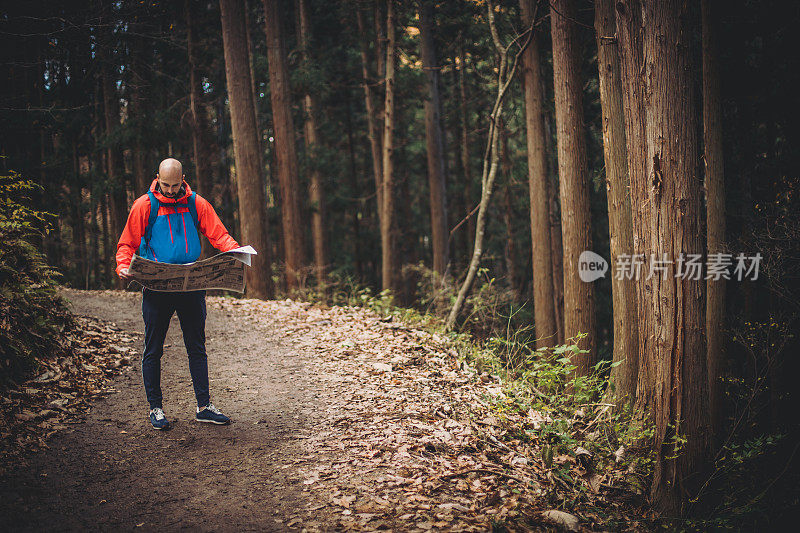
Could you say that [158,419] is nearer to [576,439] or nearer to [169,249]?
[169,249]

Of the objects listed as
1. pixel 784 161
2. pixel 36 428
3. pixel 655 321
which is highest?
pixel 784 161

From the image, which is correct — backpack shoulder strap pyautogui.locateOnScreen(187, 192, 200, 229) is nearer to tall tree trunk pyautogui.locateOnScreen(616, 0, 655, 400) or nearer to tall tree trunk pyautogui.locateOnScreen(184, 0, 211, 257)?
tall tree trunk pyautogui.locateOnScreen(616, 0, 655, 400)

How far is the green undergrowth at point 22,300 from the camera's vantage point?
17.9 ft

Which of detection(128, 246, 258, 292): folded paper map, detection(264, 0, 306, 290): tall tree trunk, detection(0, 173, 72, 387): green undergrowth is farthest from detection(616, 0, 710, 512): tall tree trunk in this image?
detection(264, 0, 306, 290): tall tree trunk

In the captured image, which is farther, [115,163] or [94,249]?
[94,249]

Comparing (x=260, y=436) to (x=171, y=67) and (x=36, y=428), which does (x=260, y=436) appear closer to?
(x=36, y=428)

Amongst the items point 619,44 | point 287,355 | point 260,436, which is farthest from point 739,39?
point 260,436

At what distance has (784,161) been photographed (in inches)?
496

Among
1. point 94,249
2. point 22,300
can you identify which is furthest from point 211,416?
point 94,249

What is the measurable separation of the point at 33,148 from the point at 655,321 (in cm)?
1807

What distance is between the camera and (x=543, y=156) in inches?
403

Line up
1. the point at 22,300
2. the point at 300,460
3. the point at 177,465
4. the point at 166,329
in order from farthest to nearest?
the point at 22,300, the point at 166,329, the point at 300,460, the point at 177,465

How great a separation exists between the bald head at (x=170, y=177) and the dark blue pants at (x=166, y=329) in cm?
95

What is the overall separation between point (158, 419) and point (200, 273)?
1503 mm
